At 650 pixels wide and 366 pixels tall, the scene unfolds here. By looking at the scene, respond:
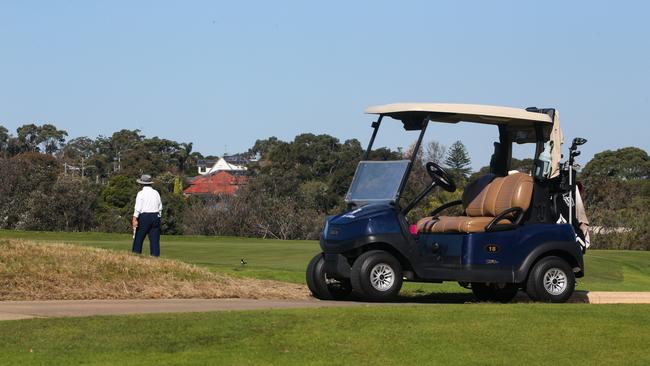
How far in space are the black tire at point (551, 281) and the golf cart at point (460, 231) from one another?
1 centimetres

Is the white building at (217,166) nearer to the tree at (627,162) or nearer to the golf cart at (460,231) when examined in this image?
the tree at (627,162)

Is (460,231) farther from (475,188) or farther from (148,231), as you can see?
(148,231)

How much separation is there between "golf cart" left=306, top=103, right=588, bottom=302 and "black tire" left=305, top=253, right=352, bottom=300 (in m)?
0.01

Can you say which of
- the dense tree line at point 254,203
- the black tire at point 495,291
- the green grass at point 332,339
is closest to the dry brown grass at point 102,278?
the black tire at point 495,291

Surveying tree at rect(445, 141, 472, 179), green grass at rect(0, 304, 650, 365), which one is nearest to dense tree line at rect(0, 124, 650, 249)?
tree at rect(445, 141, 472, 179)

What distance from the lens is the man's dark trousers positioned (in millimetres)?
17359

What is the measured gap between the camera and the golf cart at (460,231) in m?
12.8

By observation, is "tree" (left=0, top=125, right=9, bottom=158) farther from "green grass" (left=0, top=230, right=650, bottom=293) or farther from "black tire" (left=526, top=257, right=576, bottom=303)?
"black tire" (left=526, top=257, right=576, bottom=303)

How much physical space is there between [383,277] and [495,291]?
92.9 inches

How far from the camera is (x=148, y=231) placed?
57.7ft

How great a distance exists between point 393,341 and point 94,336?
7.55 feet

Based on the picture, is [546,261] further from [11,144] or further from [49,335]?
[11,144]

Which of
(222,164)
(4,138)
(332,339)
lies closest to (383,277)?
(332,339)

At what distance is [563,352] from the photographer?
28.6ft
